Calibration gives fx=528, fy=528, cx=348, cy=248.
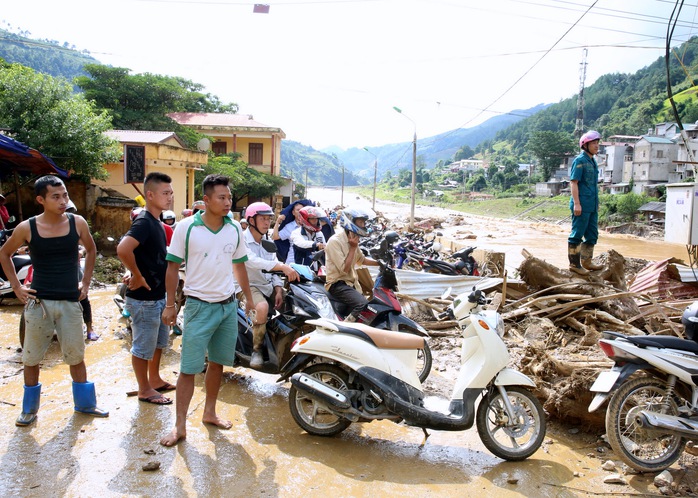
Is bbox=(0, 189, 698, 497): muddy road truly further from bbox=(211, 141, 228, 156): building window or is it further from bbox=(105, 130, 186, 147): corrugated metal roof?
bbox=(211, 141, 228, 156): building window

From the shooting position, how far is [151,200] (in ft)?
13.3

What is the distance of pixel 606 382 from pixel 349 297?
2358 millimetres

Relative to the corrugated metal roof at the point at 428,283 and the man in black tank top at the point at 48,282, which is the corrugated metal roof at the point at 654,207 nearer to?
the corrugated metal roof at the point at 428,283

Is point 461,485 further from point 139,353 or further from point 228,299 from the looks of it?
point 139,353

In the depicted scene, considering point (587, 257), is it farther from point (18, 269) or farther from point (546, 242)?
point (546, 242)

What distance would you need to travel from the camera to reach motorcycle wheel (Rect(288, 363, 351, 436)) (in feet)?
12.8

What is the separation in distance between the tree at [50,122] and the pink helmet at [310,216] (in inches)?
284

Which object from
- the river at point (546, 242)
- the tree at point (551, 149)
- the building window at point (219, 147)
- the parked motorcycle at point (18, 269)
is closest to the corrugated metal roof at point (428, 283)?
the parked motorcycle at point (18, 269)

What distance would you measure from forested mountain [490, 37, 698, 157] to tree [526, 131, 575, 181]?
15392 mm

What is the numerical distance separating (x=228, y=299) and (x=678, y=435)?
3.16 meters

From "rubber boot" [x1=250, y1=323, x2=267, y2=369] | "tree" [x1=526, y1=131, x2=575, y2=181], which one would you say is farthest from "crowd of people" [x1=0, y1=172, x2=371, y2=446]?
"tree" [x1=526, y1=131, x2=575, y2=181]

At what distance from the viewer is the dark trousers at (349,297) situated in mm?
5137

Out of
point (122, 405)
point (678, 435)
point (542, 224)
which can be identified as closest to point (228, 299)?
point (122, 405)

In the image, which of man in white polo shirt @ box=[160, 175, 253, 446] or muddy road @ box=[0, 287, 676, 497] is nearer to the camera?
muddy road @ box=[0, 287, 676, 497]
